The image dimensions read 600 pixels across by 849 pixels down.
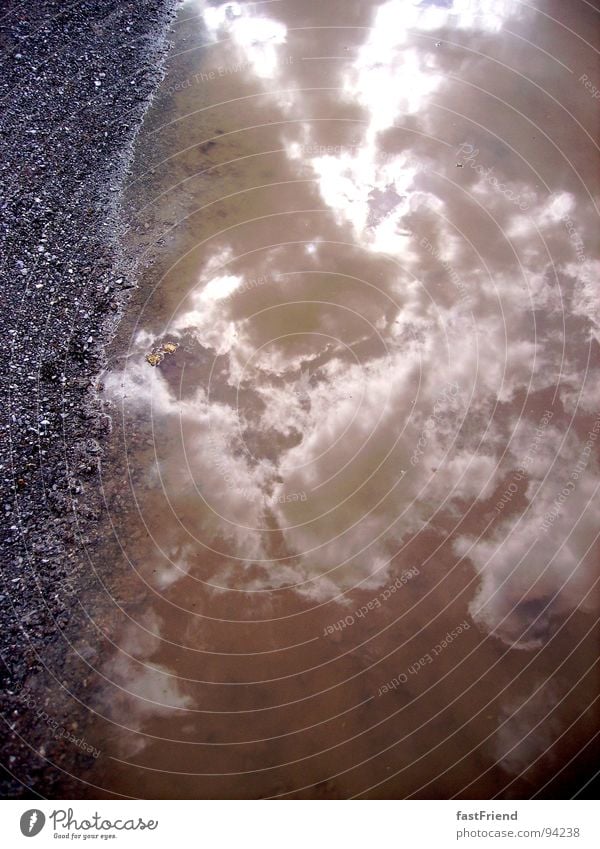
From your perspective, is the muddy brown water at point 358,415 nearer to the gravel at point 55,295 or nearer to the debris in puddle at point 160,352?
the debris in puddle at point 160,352

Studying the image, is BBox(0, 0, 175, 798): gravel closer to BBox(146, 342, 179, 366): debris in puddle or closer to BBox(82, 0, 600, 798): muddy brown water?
BBox(82, 0, 600, 798): muddy brown water

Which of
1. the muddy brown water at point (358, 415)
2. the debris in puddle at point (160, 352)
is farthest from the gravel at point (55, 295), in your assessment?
the debris in puddle at point (160, 352)

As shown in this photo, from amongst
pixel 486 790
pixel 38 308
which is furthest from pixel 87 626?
pixel 486 790

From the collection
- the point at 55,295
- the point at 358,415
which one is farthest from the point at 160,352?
the point at 358,415

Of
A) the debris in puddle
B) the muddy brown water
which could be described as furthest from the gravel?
the debris in puddle

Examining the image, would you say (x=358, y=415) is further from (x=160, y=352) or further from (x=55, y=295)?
(x=55, y=295)
